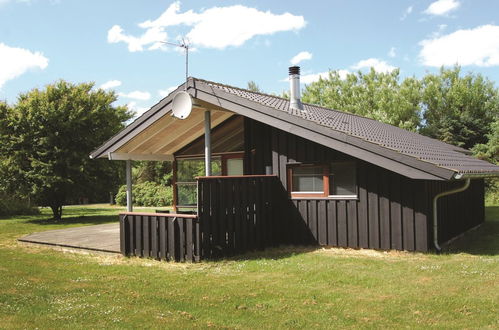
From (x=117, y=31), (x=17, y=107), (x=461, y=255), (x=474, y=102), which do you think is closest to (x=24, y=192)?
(x=17, y=107)

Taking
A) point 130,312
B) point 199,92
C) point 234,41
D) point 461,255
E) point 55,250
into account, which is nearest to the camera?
point 130,312

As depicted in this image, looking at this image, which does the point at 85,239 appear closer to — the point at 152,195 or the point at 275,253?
the point at 275,253

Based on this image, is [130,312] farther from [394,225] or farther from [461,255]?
[461,255]

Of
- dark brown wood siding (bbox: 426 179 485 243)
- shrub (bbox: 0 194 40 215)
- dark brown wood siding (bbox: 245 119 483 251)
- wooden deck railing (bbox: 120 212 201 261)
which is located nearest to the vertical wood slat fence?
wooden deck railing (bbox: 120 212 201 261)

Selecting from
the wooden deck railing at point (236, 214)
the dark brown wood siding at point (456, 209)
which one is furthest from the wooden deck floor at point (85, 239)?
the dark brown wood siding at point (456, 209)

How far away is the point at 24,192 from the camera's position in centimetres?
1892

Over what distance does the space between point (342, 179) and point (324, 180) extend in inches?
15.3

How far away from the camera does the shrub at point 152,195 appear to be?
30.0m

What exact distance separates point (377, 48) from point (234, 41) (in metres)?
12.9

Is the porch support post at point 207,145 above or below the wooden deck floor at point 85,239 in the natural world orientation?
above

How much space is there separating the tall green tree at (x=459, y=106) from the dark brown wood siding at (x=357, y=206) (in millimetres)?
23334

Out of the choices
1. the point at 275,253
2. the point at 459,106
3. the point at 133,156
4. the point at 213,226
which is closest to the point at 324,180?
the point at 275,253

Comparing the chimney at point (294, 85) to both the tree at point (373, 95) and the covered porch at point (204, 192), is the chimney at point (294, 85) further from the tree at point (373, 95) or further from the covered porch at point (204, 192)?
the tree at point (373, 95)

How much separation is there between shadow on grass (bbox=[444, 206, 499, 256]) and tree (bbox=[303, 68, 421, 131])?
20.6 metres
